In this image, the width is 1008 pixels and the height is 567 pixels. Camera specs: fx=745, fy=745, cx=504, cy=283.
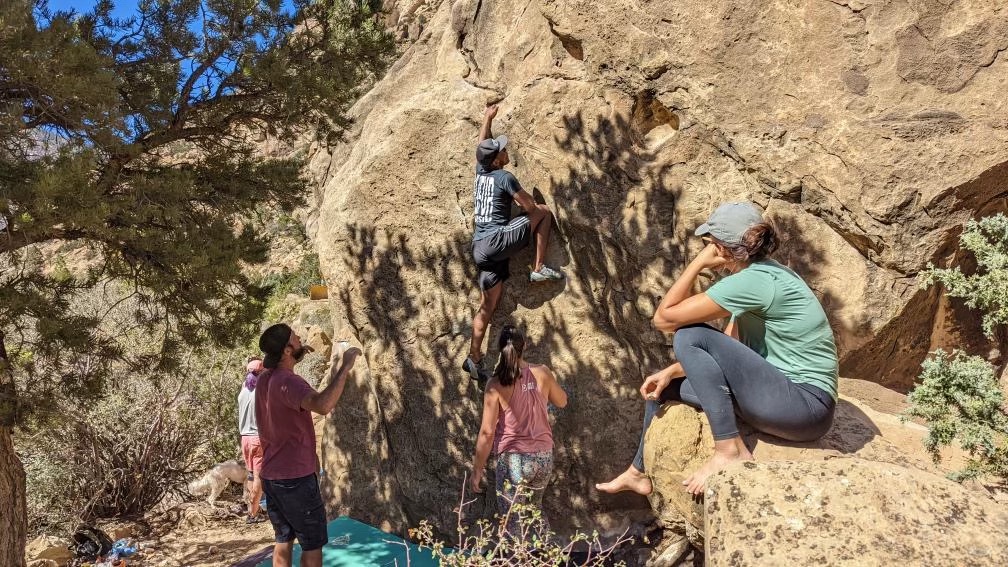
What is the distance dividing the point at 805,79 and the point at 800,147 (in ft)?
1.48

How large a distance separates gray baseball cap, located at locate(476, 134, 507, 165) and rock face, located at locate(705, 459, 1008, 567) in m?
3.09

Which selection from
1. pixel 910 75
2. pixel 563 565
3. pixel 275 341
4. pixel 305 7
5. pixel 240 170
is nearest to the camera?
pixel 275 341

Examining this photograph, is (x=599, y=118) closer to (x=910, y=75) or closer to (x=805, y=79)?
(x=805, y=79)

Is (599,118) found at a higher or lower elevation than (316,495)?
higher

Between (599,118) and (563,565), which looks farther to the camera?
(599,118)

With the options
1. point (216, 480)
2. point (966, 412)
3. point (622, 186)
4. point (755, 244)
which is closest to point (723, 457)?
point (755, 244)

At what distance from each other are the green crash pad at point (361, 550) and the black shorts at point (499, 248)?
2.04 m

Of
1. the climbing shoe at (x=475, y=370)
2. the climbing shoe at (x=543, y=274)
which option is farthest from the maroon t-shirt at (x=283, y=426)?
the climbing shoe at (x=543, y=274)

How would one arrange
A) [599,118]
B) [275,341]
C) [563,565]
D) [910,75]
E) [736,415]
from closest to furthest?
[736,415] → [275,341] → [910,75] → [563,565] → [599,118]

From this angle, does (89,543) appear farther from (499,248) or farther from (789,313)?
(789,313)

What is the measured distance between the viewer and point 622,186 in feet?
17.8

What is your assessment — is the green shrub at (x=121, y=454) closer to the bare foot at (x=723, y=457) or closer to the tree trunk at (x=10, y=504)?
the tree trunk at (x=10, y=504)

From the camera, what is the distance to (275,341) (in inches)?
173

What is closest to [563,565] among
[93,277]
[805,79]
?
[805,79]
